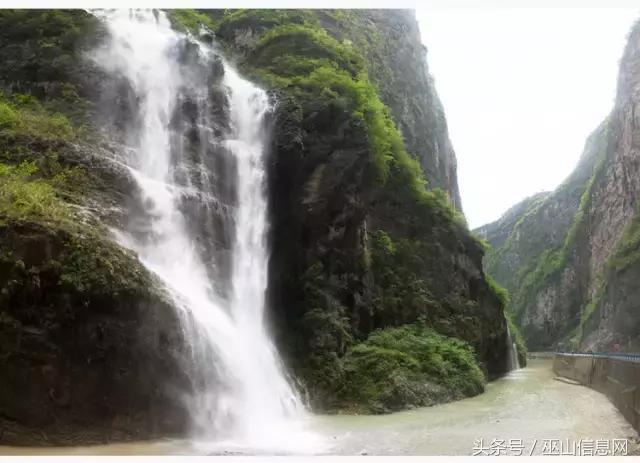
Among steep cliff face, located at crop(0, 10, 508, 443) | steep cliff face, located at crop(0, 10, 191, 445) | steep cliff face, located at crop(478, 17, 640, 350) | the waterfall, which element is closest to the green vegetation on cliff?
steep cliff face, located at crop(0, 10, 508, 443)

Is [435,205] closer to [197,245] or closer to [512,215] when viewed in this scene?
[197,245]

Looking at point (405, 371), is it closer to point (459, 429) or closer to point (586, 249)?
point (459, 429)

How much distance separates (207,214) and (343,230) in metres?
3.93

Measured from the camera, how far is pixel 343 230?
16.6 meters

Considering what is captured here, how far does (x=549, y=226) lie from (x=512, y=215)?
1756 centimetres

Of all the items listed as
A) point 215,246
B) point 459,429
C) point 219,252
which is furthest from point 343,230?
point 459,429

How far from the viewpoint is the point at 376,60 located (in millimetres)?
30609

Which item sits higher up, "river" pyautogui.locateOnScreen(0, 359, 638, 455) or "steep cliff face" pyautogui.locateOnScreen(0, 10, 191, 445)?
"steep cliff face" pyautogui.locateOnScreen(0, 10, 191, 445)

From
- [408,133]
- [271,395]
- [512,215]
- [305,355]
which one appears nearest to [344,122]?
[305,355]

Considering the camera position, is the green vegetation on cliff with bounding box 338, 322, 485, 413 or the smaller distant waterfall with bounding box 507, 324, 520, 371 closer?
the green vegetation on cliff with bounding box 338, 322, 485, 413

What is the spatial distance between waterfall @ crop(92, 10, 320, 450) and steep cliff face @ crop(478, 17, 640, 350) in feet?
80.3

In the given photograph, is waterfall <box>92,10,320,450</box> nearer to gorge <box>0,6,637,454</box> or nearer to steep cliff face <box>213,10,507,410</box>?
gorge <box>0,6,637,454</box>

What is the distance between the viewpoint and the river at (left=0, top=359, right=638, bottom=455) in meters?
8.84

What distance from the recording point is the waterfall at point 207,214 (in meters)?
10.7
